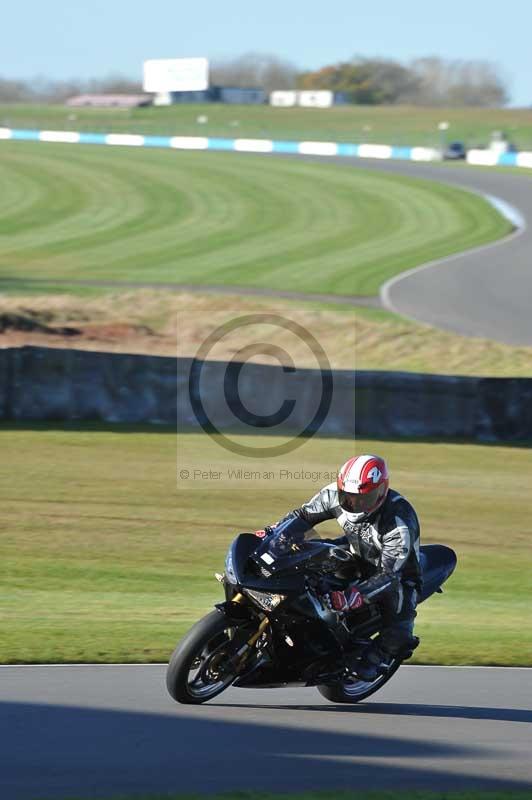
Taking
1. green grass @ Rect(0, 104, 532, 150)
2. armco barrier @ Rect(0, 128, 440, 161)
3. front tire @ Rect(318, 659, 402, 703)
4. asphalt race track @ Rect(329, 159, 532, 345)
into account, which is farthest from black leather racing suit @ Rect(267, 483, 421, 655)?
green grass @ Rect(0, 104, 532, 150)

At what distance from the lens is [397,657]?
7785 millimetres

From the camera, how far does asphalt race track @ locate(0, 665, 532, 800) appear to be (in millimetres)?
6121

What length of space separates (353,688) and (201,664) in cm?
120

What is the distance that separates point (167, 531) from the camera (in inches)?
501

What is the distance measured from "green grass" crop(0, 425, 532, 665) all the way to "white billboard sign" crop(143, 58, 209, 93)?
140 metres

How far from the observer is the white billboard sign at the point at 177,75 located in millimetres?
150875

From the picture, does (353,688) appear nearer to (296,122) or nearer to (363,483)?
(363,483)

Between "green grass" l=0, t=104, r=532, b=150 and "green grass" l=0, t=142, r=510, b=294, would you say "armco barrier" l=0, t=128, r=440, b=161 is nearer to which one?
"green grass" l=0, t=104, r=532, b=150

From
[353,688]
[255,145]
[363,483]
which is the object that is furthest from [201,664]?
[255,145]

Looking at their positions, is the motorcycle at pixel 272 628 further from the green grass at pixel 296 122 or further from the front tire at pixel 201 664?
the green grass at pixel 296 122

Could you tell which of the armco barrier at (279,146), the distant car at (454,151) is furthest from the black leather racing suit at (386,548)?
the distant car at (454,151)

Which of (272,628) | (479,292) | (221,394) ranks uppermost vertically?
(272,628)

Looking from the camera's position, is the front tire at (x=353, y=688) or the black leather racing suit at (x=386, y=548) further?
the front tire at (x=353, y=688)

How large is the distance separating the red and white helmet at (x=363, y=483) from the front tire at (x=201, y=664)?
3.35ft
